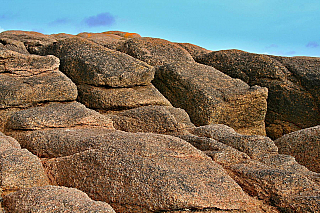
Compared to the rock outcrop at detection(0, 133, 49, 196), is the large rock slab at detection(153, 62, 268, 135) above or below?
above

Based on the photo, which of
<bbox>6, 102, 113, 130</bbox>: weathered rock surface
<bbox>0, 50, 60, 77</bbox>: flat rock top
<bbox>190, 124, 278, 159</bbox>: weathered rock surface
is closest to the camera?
<bbox>190, 124, 278, 159</bbox>: weathered rock surface

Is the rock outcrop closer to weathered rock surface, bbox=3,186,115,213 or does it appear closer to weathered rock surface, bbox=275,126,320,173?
weathered rock surface, bbox=3,186,115,213

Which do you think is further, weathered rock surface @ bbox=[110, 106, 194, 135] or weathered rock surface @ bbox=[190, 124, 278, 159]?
weathered rock surface @ bbox=[110, 106, 194, 135]

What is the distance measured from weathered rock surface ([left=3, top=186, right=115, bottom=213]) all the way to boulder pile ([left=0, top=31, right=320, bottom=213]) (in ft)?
0.08

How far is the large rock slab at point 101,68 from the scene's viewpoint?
48.9ft

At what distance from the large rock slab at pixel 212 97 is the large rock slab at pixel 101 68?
4.92ft

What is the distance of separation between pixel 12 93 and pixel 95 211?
313 inches

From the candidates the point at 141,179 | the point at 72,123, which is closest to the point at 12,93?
the point at 72,123

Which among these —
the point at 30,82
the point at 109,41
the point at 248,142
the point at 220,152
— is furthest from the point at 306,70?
the point at 30,82

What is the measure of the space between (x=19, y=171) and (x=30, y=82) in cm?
629

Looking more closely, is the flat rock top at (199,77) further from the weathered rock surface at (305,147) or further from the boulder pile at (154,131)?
the weathered rock surface at (305,147)

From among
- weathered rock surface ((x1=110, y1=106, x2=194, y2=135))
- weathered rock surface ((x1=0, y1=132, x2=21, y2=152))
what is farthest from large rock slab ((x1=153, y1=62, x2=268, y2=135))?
weathered rock surface ((x1=0, y1=132, x2=21, y2=152))

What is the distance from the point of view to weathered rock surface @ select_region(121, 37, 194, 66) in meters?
18.3

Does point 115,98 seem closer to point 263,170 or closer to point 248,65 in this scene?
point 263,170
